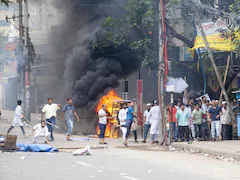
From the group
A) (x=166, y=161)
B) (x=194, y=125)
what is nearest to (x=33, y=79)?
(x=194, y=125)

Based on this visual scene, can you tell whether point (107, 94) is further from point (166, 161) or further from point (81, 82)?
point (166, 161)

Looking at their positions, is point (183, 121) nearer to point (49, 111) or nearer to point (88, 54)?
point (49, 111)

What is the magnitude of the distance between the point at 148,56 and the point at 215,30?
11.0 feet

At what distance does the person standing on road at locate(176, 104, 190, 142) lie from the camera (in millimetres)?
19094

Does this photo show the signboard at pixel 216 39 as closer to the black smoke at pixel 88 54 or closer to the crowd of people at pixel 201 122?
the crowd of people at pixel 201 122

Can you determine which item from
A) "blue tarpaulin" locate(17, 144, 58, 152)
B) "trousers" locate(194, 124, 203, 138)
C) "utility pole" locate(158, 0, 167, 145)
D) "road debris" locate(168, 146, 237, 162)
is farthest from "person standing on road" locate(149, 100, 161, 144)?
"blue tarpaulin" locate(17, 144, 58, 152)

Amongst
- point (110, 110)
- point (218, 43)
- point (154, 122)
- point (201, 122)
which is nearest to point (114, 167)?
point (154, 122)

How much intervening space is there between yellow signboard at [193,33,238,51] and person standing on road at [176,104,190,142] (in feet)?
13.9

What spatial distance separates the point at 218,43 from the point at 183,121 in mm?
5540

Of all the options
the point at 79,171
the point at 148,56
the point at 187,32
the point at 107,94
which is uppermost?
the point at 187,32

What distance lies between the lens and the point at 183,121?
19109 millimetres

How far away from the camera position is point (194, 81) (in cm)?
3023

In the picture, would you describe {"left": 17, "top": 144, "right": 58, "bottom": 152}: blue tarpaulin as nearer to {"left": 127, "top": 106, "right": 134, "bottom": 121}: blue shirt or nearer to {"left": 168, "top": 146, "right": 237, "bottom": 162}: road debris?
{"left": 127, "top": 106, "right": 134, "bottom": 121}: blue shirt

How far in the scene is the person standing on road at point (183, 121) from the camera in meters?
19.1
